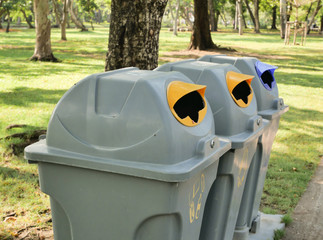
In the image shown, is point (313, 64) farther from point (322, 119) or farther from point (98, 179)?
point (98, 179)

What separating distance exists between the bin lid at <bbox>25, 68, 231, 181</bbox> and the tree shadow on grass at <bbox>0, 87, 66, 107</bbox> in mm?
6338

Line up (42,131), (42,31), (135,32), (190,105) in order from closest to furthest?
(190,105), (135,32), (42,131), (42,31)

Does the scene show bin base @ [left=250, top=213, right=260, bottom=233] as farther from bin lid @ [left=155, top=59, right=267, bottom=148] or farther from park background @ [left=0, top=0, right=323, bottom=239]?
bin lid @ [left=155, top=59, right=267, bottom=148]

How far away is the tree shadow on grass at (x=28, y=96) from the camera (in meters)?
8.52

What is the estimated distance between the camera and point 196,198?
235cm

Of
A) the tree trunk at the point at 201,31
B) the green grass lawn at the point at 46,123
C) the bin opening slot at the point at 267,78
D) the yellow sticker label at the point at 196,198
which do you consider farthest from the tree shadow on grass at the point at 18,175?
the tree trunk at the point at 201,31

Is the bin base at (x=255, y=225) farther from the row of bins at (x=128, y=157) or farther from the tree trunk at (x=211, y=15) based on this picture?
the tree trunk at (x=211, y=15)

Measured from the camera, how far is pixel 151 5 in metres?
4.59

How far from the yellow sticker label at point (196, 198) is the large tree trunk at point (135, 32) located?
2.61 meters

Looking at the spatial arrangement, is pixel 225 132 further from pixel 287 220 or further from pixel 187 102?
pixel 287 220

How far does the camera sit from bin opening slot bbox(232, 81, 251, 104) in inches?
127

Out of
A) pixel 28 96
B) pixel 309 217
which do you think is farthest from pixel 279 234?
pixel 28 96

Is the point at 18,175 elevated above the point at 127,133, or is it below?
below

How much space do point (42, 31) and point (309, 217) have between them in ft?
40.0
